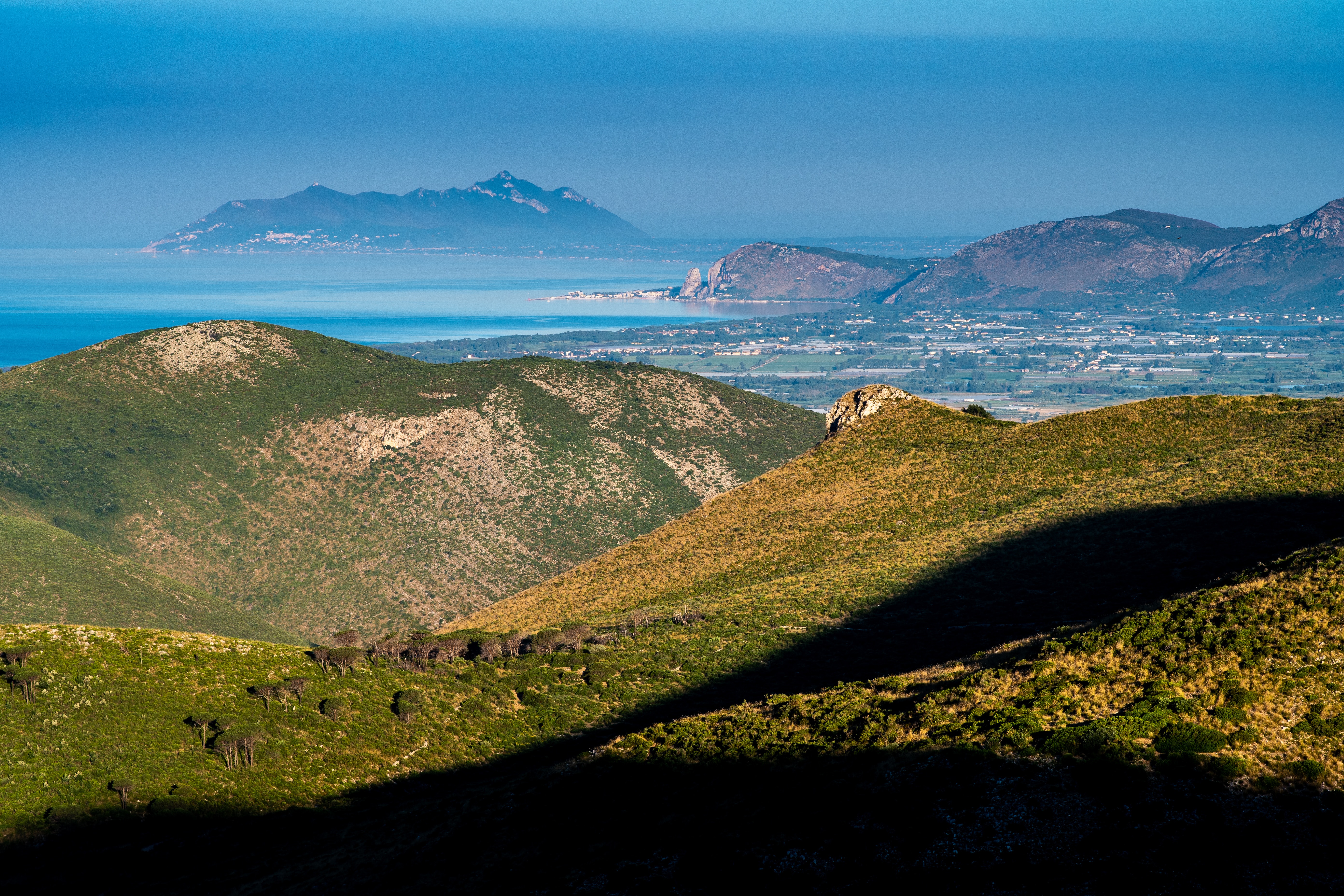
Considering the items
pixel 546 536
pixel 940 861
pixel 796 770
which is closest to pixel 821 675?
pixel 796 770

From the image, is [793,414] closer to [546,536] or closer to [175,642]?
[546,536]

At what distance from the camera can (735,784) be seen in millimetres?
31672

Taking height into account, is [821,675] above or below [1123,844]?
below

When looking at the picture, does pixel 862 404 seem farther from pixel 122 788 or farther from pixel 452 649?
pixel 122 788

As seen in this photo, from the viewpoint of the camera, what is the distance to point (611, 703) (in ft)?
161

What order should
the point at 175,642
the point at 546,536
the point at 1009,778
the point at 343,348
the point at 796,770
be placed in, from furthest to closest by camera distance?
the point at 343,348
the point at 546,536
the point at 175,642
the point at 796,770
the point at 1009,778

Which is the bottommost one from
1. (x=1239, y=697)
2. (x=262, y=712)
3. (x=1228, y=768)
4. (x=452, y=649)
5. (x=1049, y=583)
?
(x=452, y=649)

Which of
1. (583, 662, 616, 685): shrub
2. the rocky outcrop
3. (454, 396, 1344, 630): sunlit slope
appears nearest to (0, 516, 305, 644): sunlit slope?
(454, 396, 1344, 630): sunlit slope

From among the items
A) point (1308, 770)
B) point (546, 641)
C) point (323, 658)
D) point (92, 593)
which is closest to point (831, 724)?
point (1308, 770)

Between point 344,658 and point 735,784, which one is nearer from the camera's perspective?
point 735,784

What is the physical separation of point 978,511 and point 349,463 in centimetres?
10978

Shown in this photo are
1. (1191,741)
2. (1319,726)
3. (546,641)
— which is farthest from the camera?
(546,641)

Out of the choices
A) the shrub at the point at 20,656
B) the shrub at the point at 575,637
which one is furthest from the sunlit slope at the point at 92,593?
the shrub at the point at 20,656

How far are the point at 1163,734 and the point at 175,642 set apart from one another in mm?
43417
